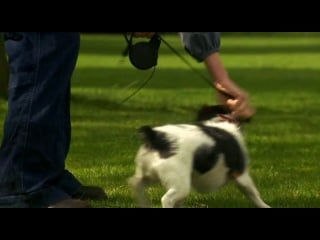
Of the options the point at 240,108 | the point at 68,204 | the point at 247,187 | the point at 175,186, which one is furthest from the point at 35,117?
the point at 247,187

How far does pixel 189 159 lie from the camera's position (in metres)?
5.23

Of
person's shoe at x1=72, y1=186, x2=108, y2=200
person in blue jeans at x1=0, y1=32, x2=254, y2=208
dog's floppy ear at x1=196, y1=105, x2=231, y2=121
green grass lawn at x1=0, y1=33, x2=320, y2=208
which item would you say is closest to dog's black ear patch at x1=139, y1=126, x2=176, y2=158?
person in blue jeans at x1=0, y1=32, x2=254, y2=208

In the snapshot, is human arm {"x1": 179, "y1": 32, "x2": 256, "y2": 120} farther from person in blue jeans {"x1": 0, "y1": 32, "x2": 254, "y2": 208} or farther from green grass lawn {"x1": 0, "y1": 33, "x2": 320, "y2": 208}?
green grass lawn {"x1": 0, "y1": 33, "x2": 320, "y2": 208}

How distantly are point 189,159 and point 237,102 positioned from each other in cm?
51

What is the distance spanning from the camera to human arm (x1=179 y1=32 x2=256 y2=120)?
5.40 meters

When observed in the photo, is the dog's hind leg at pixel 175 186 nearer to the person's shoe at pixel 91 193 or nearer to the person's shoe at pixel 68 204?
the person's shoe at pixel 68 204

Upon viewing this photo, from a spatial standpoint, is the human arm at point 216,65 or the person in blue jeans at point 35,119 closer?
the person in blue jeans at point 35,119

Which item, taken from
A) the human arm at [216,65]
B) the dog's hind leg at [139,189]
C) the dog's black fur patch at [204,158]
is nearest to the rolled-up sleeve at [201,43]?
the human arm at [216,65]

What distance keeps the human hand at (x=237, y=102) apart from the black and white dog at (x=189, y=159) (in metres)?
0.05

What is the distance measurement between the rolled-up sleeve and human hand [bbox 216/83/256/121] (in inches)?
7.7

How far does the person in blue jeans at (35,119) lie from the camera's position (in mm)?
5035

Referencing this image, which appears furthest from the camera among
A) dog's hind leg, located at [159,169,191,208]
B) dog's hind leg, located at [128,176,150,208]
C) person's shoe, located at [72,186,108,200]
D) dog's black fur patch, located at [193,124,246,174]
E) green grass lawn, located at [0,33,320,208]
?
green grass lawn, located at [0,33,320,208]

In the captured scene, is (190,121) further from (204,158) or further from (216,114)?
(204,158)
